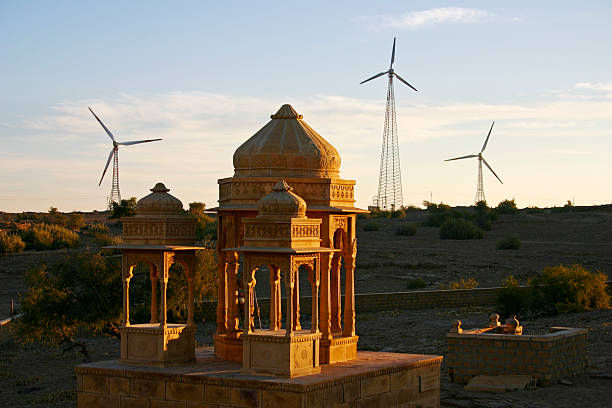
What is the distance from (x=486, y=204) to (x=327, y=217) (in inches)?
2073

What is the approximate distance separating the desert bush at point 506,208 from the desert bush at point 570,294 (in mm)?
39305

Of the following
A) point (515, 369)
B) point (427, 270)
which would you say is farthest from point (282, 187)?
point (427, 270)

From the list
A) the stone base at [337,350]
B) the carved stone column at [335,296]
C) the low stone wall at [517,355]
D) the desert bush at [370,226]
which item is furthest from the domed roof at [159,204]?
the desert bush at [370,226]

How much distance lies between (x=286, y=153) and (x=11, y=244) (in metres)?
30.7

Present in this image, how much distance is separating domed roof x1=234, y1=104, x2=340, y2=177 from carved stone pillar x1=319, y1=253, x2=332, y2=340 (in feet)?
5.10

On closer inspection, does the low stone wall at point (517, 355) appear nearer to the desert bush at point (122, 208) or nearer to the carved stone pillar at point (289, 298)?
the carved stone pillar at point (289, 298)

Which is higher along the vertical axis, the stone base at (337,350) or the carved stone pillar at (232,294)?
the carved stone pillar at (232,294)

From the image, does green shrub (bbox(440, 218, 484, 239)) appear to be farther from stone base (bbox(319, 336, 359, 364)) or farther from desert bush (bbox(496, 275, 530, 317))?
stone base (bbox(319, 336, 359, 364))

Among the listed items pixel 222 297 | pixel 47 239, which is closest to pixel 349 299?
pixel 222 297

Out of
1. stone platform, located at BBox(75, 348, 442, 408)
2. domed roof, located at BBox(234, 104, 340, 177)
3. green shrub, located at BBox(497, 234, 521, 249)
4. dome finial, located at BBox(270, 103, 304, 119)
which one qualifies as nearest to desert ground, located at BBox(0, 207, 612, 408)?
green shrub, located at BBox(497, 234, 521, 249)

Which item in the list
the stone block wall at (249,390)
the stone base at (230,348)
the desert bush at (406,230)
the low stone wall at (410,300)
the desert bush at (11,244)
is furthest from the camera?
the desert bush at (406,230)

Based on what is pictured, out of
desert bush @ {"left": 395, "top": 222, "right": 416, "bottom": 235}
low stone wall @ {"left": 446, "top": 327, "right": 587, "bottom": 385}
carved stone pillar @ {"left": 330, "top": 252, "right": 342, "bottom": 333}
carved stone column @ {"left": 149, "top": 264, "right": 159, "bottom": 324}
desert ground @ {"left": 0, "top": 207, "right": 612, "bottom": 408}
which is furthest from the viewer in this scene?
desert bush @ {"left": 395, "top": 222, "right": 416, "bottom": 235}

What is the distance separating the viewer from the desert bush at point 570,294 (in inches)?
1027

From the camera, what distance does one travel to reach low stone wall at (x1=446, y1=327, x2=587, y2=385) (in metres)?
17.2
